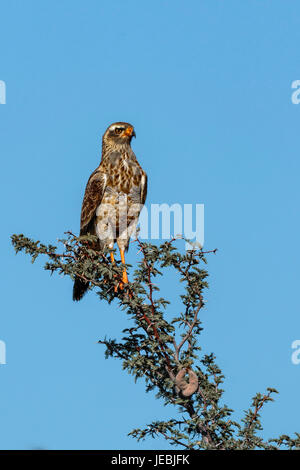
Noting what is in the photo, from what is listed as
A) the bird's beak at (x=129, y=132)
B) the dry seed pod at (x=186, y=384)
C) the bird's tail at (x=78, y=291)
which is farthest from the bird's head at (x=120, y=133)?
the dry seed pod at (x=186, y=384)

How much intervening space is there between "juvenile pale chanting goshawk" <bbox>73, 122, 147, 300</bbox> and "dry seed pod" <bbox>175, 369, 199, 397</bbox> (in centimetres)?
506

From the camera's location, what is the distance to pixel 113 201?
522 inches

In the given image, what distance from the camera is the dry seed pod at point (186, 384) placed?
26.8ft

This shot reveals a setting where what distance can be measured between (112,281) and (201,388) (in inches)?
65.2

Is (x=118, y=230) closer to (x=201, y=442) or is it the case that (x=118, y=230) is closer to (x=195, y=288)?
(x=195, y=288)

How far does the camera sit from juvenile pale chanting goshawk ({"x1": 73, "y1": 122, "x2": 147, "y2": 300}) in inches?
520

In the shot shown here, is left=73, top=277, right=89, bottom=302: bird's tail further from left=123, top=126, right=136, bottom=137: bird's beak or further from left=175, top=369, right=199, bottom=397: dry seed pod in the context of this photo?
left=175, top=369, right=199, bottom=397: dry seed pod

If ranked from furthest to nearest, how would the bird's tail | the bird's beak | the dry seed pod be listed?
the bird's beak → the bird's tail → the dry seed pod

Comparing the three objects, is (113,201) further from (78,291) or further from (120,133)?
(78,291)

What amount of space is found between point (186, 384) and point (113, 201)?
5535mm

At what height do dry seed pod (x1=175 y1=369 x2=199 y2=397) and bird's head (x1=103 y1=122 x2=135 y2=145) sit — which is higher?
bird's head (x1=103 y1=122 x2=135 y2=145)

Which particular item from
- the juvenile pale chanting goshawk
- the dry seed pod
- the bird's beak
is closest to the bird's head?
the bird's beak

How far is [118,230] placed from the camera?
13.3 m
